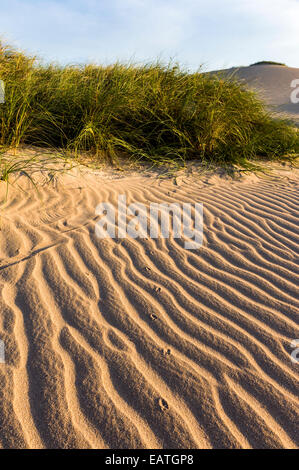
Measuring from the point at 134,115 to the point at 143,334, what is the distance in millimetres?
4242

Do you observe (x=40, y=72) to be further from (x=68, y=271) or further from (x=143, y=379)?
(x=143, y=379)

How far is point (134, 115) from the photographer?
563 centimetres

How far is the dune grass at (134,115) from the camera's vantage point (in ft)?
17.0

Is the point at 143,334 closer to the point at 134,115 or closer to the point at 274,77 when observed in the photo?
the point at 134,115

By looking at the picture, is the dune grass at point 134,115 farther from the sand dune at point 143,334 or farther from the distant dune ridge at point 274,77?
the distant dune ridge at point 274,77

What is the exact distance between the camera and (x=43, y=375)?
1899 millimetres

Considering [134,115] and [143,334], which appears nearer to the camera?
[143,334]

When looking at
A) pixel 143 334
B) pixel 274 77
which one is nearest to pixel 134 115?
pixel 143 334

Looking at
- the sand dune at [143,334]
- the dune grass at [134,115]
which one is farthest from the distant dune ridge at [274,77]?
the sand dune at [143,334]

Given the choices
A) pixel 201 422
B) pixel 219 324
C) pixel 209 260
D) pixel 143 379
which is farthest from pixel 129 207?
pixel 201 422

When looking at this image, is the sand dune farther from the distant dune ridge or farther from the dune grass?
the distant dune ridge

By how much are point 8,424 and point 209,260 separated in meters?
1.95

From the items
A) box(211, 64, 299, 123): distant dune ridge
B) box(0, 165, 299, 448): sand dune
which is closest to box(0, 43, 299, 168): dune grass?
box(0, 165, 299, 448): sand dune

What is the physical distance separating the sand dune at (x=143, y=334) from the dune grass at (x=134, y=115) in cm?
183
